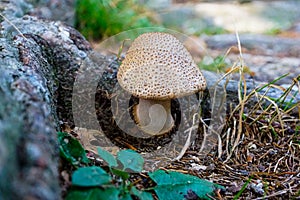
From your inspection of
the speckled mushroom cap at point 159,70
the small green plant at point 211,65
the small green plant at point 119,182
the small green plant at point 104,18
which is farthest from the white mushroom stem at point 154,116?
the small green plant at point 104,18

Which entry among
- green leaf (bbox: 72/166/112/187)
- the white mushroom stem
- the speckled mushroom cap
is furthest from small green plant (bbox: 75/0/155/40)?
green leaf (bbox: 72/166/112/187)

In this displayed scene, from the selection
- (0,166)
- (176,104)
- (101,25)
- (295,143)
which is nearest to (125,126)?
(176,104)

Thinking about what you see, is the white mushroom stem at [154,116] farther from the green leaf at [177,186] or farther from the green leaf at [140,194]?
the green leaf at [140,194]

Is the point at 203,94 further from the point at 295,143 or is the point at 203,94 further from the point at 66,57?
the point at 66,57

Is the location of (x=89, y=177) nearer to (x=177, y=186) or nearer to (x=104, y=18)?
(x=177, y=186)

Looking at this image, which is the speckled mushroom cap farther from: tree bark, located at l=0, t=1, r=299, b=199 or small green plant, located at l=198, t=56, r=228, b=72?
small green plant, located at l=198, t=56, r=228, b=72

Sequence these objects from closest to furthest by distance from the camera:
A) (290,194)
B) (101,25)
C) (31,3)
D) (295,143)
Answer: (290,194)
(295,143)
(31,3)
(101,25)
